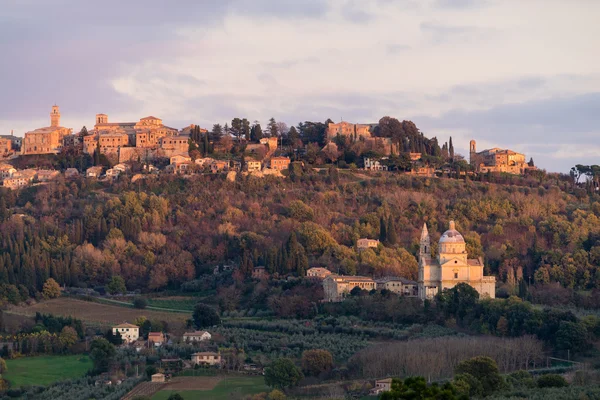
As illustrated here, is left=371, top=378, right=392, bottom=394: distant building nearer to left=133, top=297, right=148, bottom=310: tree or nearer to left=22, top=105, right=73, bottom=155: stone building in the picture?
left=133, top=297, right=148, bottom=310: tree

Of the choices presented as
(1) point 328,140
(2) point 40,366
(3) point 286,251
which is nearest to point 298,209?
(3) point 286,251

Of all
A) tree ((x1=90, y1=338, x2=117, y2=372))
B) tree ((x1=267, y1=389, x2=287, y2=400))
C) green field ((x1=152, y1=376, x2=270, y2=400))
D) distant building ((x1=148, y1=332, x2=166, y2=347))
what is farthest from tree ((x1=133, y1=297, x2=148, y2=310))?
tree ((x1=267, y1=389, x2=287, y2=400))

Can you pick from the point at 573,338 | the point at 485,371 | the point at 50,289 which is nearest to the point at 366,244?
the point at 50,289

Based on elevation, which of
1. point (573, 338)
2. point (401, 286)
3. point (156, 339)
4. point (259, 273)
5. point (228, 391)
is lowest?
point (228, 391)

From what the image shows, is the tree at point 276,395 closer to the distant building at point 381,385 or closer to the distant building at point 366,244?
the distant building at point 381,385

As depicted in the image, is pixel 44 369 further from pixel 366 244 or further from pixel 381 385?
pixel 366 244

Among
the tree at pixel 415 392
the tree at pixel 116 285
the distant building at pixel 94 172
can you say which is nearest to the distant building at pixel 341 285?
the tree at pixel 116 285
